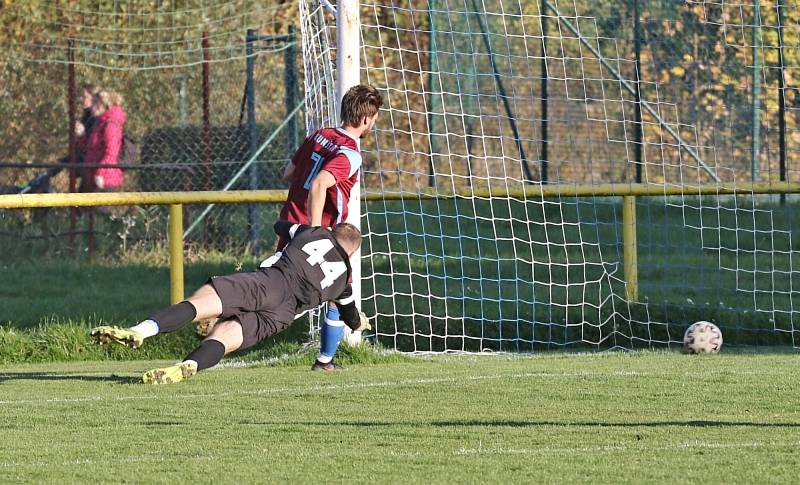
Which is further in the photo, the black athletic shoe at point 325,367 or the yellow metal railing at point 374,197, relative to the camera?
the yellow metal railing at point 374,197

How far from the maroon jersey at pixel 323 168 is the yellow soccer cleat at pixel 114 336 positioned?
1799 millimetres

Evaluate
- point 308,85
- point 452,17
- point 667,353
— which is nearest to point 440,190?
point 308,85

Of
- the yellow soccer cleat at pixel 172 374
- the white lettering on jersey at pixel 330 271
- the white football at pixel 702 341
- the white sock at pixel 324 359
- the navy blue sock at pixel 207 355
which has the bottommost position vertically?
the white football at pixel 702 341

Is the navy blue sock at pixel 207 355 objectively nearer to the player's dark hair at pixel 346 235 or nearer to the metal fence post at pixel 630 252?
the player's dark hair at pixel 346 235

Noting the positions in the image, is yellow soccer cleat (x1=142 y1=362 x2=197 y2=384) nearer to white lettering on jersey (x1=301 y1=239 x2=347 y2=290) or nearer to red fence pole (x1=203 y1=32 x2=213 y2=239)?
white lettering on jersey (x1=301 y1=239 x2=347 y2=290)

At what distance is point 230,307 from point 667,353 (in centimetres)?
379

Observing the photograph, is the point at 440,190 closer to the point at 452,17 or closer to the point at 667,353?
the point at 667,353

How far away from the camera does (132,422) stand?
730cm

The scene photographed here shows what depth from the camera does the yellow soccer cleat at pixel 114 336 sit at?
7.52m

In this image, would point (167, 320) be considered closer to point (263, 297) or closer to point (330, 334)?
point (263, 297)

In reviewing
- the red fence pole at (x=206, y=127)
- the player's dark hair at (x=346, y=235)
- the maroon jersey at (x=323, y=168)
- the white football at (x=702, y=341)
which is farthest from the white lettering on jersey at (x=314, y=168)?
the red fence pole at (x=206, y=127)

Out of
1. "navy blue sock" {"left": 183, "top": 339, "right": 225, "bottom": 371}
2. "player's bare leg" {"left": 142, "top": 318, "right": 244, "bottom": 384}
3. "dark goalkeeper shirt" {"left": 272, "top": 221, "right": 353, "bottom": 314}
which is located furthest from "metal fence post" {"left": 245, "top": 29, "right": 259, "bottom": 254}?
"navy blue sock" {"left": 183, "top": 339, "right": 225, "bottom": 371}

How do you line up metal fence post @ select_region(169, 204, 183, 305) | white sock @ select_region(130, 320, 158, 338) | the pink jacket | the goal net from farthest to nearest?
1. the pink jacket
2. the goal net
3. metal fence post @ select_region(169, 204, 183, 305)
4. white sock @ select_region(130, 320, 158, 338)

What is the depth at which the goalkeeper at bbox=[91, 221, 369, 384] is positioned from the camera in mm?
8055
